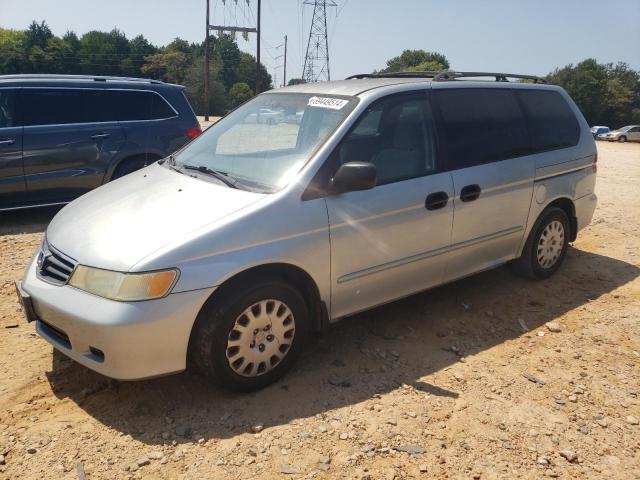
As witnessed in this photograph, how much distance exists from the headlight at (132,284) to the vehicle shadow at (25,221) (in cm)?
441

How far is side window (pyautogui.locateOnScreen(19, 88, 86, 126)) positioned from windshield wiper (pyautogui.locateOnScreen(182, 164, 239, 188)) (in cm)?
388

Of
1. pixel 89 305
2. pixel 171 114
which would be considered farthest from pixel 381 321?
pixel 171 114

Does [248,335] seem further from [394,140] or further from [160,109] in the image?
[160,109]

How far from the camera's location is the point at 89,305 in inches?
107

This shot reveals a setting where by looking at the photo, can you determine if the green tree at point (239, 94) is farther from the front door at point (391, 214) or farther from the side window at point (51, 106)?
the front door at point (391, 214)

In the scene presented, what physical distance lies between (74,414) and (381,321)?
2246 millimetres

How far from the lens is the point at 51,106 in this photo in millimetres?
6754

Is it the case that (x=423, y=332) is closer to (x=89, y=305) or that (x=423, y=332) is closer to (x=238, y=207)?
(x=238, y=207)

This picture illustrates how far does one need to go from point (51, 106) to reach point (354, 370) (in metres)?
5.52

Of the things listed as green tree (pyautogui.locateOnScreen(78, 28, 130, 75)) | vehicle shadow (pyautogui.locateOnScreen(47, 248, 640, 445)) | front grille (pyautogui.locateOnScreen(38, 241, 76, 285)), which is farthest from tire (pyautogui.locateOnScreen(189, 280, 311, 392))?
green tree (pyautogui.locateOnScreen(78, 28, 130, 75))

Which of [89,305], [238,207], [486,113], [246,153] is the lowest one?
[89,305]

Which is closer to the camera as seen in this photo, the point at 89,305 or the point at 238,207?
the point at 89,305

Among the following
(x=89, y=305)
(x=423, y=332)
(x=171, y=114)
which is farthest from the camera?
(x=171, y=114)

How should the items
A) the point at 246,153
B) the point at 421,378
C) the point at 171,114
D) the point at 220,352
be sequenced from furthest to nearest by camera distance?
the point at 171,114 < the point at 246,153 < the point at 421,378 < the point at 220,352
